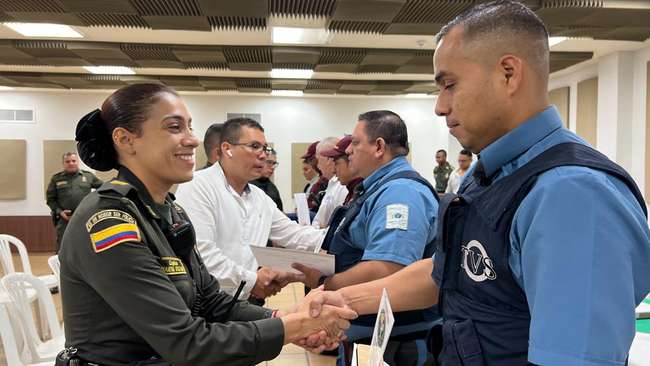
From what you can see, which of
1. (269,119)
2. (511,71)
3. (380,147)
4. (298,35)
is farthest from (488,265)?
(269,119)

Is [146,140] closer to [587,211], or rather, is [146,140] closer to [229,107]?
[587,211]

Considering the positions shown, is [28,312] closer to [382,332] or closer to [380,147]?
[380,147]

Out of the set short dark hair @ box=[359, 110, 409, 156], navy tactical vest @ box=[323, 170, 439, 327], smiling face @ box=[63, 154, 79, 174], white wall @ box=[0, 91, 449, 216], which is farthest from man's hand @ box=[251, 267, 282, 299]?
white wall @ box=[0, 91, 449, 216]

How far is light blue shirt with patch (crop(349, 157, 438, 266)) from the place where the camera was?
1.99 metres

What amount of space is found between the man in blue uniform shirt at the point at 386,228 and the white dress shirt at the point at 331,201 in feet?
7.48

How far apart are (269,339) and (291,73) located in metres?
6.92

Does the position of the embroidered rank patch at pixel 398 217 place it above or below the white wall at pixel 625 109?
below

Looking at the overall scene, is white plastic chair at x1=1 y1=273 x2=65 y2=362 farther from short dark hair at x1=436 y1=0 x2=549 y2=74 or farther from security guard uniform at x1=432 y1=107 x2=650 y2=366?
short dark hair at x1=436 y1=0 x2=549 y2=74

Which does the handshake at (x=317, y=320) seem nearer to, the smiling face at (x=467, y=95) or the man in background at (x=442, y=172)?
the smiling face at (x=467, y=95)

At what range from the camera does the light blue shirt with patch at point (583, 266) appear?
0.78 m

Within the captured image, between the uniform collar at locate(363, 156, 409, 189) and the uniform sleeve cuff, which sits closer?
the uniform sleeve cuff

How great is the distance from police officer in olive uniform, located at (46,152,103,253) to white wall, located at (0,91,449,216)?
2595mm

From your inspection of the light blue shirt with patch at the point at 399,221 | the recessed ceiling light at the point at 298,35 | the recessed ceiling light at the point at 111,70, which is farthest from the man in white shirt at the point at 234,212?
Result: the recessed ceiling light at the point at 111,70

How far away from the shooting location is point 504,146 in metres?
1.03
